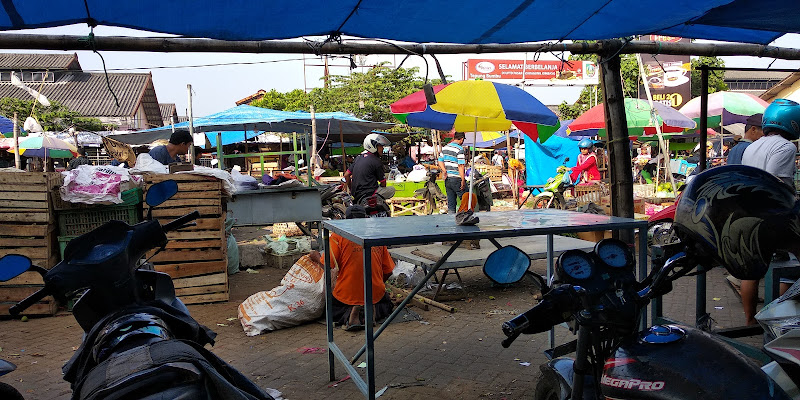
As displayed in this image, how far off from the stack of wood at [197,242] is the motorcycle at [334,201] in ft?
9.61

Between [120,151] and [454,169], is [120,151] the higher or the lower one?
the higher one

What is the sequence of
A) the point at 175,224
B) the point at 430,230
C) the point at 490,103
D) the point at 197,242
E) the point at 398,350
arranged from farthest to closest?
the point at 490,103, the point at 197,242, the point at 398,350, the point at 430,230, the point at 175,224

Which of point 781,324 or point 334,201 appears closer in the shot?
point 781,324

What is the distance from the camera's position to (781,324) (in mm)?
1991

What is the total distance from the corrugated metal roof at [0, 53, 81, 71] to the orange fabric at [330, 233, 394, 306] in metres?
41.6

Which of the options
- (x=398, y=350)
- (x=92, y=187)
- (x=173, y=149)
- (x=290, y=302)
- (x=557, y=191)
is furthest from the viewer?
(x=557, y=191)

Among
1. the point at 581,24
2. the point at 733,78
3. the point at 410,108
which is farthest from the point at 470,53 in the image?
the point at 733,78

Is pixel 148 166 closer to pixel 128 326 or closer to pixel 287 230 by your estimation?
pixel 287 230

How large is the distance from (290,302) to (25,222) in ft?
9.93

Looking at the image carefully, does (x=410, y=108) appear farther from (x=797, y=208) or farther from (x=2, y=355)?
(x=797, y=208)

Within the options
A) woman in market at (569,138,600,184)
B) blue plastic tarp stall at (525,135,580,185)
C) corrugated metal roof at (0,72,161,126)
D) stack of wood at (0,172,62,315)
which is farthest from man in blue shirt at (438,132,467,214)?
corrugated metal roof at (0,72,161,126)

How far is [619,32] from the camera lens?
15.7 feet

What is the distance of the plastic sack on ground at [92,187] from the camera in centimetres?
594

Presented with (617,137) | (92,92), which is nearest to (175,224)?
(617,137)
